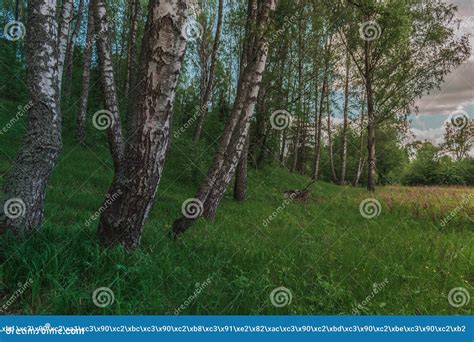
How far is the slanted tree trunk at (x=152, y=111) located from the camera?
4.12 metres

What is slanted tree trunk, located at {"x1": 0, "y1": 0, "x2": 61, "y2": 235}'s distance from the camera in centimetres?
462

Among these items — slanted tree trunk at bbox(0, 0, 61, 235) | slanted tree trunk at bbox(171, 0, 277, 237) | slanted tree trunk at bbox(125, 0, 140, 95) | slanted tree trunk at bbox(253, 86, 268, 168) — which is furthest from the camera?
slanted tree trunk at bbox(253, 86, 268, 168)

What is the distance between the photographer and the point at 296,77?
88.2ft

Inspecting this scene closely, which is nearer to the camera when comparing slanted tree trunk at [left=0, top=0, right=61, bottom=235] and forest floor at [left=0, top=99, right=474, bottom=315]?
forest floor at [left=0, top=99, right=474, bottom=315]

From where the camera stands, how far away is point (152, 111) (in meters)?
4.14

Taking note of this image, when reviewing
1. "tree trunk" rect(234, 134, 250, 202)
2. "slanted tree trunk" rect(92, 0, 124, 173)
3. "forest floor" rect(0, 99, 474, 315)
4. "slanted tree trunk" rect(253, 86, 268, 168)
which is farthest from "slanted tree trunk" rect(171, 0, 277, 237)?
"slanted tree trunk" rect(253, 86, 268, 168)

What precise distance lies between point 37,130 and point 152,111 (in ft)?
5.91

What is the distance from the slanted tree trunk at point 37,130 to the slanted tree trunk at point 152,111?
1175 millimetres

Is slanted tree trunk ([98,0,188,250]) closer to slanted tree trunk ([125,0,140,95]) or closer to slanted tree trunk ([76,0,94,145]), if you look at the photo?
slanted tree trunk ([76,0,94,145])

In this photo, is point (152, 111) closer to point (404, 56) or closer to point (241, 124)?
point (241, 124)

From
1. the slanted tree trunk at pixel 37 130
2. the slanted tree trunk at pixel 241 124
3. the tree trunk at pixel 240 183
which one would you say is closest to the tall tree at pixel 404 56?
the tree trunk at pixel 240 183

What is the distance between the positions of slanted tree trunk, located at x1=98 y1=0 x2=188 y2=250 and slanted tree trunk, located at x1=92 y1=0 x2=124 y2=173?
12.8 feet

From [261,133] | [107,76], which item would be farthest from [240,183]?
[261,133]

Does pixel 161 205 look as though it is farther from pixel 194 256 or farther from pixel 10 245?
pixel 10 245
